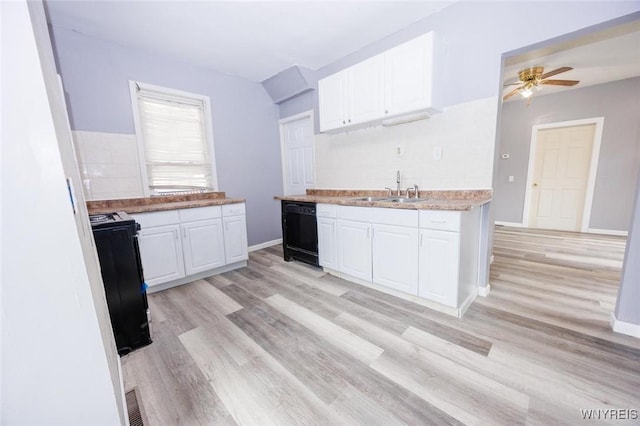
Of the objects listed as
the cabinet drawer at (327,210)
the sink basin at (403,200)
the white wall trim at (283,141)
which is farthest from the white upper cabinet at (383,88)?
the cabinet drawer at (327,210)


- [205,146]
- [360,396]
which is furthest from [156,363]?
[205,146]

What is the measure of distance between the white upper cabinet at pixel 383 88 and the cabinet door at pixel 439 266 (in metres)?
1.13

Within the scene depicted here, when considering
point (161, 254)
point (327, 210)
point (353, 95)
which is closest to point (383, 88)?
point (353, 95)

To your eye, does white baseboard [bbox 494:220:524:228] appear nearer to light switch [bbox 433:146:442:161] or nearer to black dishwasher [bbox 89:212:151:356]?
light switch [bbox 433:146:442:161]

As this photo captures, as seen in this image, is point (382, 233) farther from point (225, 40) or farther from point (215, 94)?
point (215, 94)

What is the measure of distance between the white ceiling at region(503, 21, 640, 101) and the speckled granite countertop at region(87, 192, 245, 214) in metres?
3.76

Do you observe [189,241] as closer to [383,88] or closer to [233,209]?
[233,209]

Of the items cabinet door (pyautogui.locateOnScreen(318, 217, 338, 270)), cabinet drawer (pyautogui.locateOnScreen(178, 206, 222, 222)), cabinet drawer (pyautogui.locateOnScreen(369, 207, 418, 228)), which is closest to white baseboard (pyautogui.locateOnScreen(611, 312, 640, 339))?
cabinet drawer (pyautogui.locateOnScreen(369, 207, 418, 228))

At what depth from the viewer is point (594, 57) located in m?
3.07

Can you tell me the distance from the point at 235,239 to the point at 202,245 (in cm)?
40

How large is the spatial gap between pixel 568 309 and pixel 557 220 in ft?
12.4

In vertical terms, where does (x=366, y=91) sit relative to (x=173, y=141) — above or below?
above

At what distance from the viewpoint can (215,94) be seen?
3365 mm

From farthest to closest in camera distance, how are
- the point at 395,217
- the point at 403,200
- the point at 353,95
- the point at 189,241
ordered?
the point at 189,241 < the point at 353,95 < the point at 403,200 < the point at 395,217
